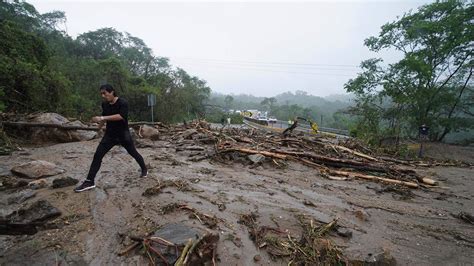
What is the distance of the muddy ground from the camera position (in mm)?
2701

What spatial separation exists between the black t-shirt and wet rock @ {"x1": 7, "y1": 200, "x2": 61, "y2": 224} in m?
1.43

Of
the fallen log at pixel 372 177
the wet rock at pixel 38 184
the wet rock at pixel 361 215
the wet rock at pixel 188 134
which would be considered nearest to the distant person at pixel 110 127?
the wet rock at pixel 38 184

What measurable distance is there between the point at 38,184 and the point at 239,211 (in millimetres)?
3535

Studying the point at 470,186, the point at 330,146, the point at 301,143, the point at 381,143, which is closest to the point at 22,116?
the point at 301,143

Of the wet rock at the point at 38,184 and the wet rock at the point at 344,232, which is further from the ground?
the wet rock at the point at 38,184

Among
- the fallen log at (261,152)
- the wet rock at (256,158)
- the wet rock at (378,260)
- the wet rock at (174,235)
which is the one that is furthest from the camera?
the fallen log at (261,152)

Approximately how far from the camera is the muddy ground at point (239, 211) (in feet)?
8.86

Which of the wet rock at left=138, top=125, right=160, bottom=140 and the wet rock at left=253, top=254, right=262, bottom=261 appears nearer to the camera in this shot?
the wet rock at left=253, top=254, right=262, bottom=261

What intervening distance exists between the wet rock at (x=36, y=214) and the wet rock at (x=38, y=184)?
1.20 metres

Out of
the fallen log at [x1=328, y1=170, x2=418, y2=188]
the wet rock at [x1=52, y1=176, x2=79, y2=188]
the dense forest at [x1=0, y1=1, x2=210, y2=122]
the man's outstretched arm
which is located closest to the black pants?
the man's outstretched arm

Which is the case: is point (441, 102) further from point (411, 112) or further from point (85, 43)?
point (85, 43)

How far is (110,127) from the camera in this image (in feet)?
13.6

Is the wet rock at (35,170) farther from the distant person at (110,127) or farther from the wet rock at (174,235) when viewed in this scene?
the wet rock at (174,235)

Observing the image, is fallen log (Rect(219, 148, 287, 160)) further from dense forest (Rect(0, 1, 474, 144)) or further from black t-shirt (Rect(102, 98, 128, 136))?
dense forest (Rect(0, 1, 474, 144))
